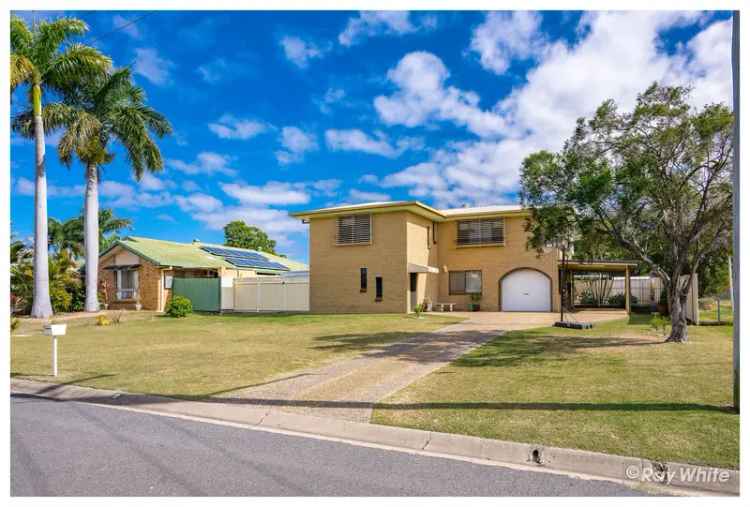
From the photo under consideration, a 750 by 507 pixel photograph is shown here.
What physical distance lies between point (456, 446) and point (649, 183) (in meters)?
9.32

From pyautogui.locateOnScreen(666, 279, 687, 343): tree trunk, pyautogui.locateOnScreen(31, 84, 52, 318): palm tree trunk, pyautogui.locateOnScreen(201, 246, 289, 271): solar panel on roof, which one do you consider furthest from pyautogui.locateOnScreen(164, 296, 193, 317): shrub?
pyautogui.locateOnScreen(666, 279, 687, 343): tree trunk

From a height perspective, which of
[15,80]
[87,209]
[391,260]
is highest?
[15,80]

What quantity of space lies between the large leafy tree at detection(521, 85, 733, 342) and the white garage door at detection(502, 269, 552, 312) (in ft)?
41.2

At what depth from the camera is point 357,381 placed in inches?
335

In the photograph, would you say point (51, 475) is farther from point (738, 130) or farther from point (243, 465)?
point (738, 130)

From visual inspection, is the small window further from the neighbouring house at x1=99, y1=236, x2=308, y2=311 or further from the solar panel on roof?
the solar panel on roof

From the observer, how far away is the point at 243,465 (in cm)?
488

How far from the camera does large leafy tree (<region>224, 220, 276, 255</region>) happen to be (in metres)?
61.6

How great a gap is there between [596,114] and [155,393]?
11831 mm

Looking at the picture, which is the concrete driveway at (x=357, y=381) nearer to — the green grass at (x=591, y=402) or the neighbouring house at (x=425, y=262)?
the green grass at (x=591, y=402)

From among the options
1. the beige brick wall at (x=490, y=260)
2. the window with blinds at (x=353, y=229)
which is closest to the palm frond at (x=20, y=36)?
the window with blinds at (x=353, y=229)

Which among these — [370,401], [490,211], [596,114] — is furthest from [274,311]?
[370,401]

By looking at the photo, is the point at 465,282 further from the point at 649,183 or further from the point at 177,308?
the point at 649,183

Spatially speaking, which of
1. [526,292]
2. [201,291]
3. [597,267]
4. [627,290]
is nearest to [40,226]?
[201,291]
